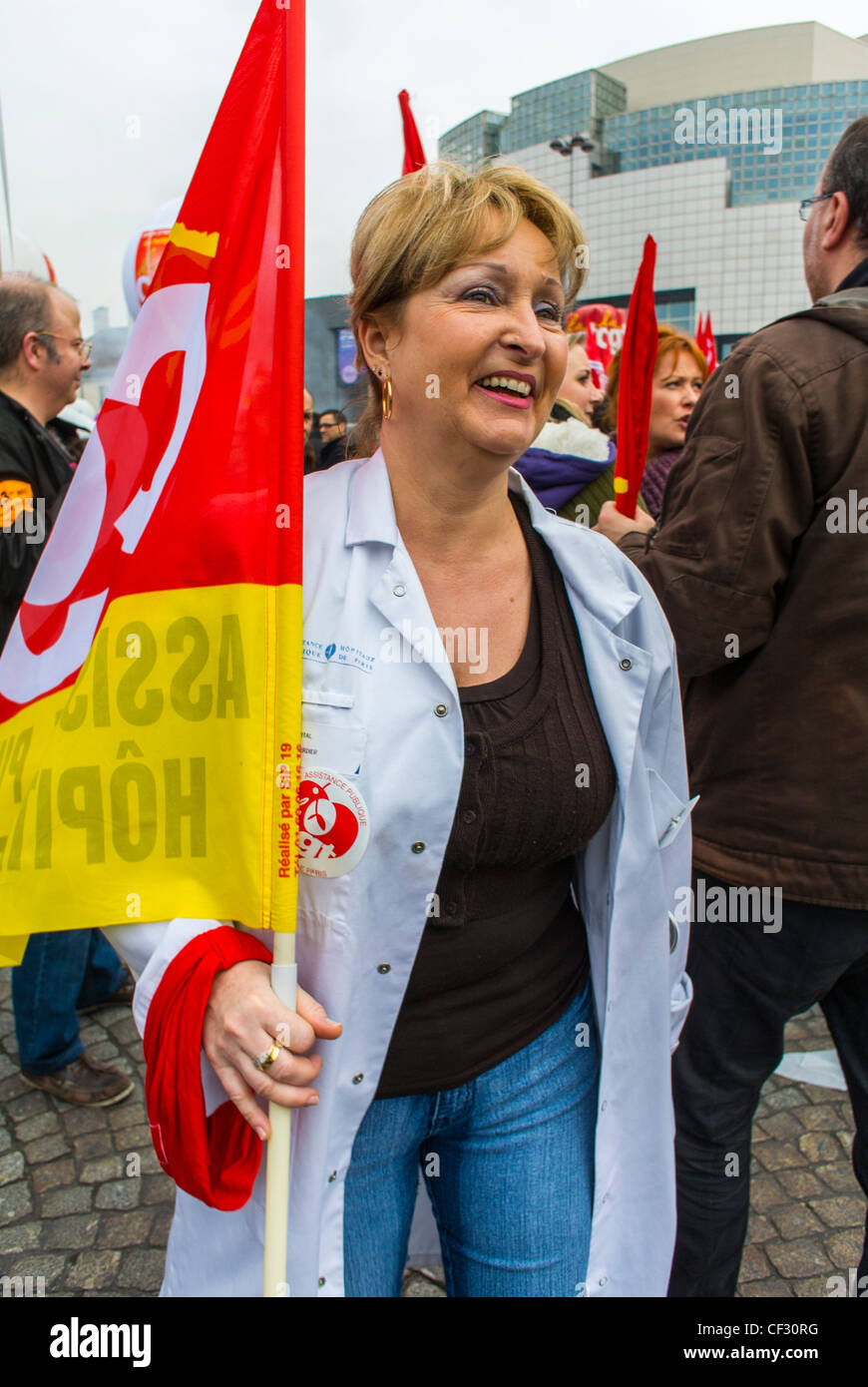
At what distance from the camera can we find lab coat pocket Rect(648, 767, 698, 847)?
1727 mm

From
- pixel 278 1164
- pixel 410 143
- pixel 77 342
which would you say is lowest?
pixel 278 1164

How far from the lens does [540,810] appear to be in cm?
152

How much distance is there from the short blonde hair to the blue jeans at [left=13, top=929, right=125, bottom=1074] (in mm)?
2361

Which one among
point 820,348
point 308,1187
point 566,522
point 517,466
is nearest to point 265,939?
point 308,1187

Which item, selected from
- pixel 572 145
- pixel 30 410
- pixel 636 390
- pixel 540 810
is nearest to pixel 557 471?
pixel 636 390

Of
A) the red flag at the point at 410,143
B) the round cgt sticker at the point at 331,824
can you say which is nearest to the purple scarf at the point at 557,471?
the red flag at the point at 410,143

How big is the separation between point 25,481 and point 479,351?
6.87 feet

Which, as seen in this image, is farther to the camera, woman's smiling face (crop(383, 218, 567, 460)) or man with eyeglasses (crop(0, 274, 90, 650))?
man with eyeglasses (crop(0, 274, 90, 650))

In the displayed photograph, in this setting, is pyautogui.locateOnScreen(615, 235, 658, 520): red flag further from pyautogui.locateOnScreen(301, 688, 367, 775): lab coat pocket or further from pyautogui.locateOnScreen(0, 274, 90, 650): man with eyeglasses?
pyautogui.locateOnScreen(0, 274, 90, 650): man with eyeglasses

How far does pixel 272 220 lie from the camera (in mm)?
1236

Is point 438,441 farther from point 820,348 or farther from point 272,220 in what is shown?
point 820,348

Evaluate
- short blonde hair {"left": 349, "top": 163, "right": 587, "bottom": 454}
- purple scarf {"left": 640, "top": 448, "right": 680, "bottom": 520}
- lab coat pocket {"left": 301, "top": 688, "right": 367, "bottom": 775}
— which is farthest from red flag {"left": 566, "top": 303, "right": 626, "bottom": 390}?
lab coat pocket {"left": 301, "top": 688, "right": 367, "bottom": 775}

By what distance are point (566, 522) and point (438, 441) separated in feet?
1.24

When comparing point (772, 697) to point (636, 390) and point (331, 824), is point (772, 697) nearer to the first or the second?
point (331, 824)
